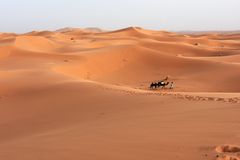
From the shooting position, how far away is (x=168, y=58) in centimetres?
2559

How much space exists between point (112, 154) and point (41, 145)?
1.16m

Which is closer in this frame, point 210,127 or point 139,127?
point 210,127

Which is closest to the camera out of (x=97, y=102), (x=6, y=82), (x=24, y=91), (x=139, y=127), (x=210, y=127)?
(x=210, y=127)

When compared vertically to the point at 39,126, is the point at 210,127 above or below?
above

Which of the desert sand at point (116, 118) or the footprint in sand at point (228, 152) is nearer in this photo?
the footprint in sand at point (228, 152)

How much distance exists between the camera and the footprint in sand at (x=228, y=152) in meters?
4.38

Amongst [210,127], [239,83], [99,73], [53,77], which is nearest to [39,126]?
[210,127]

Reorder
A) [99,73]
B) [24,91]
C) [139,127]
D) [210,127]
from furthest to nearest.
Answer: [99,73]
[24,91]
[139,127]
[210,127]

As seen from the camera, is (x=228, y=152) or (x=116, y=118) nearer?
(x=228, y=152)

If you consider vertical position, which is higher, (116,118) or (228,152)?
(228,152)

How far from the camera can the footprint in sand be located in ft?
14.4

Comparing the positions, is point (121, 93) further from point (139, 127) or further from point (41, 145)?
point (41, 145)

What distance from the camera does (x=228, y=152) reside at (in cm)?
459

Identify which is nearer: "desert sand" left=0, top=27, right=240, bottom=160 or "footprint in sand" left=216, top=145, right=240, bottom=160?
"footprint in sand" left=216, top=145, right=240, bottom=160
